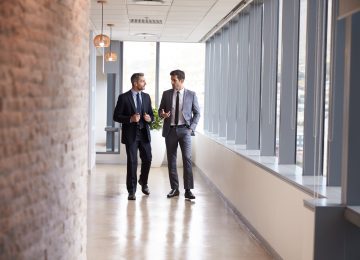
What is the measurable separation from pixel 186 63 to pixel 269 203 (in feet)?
30.0

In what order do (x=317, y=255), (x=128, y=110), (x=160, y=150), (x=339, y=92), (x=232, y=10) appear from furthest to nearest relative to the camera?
(x=160, y=150), (x=232, y=10), (x=128, y=110), (x=339, y=92), (x=317, y=255)

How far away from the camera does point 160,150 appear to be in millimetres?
13266

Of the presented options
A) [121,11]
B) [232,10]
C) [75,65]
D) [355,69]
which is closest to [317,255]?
[355,69]

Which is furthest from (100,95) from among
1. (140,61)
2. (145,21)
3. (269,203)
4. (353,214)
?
(353,214)

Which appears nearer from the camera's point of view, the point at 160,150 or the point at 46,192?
the point at 46,192

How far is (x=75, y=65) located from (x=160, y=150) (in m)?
8.86

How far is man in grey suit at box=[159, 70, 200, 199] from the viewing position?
8.66 meters

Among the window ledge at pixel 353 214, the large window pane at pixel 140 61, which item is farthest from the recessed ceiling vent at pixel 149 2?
the large window pane at pixel 140 61

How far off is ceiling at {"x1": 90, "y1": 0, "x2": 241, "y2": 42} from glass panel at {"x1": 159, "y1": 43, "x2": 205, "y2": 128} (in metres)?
0.91

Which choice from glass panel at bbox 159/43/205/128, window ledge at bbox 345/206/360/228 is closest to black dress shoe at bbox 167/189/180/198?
window ledge at bbox 345/206/360/228

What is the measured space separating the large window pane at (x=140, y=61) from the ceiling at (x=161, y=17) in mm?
740

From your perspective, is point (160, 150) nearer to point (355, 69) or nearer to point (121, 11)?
point (121, 11)

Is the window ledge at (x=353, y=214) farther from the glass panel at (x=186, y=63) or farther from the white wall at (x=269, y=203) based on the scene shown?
the glass panel at (x=186, y=63)

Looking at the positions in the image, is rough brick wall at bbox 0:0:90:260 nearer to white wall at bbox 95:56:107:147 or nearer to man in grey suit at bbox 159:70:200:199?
man in grey suit at bbox 159:70:200:199
